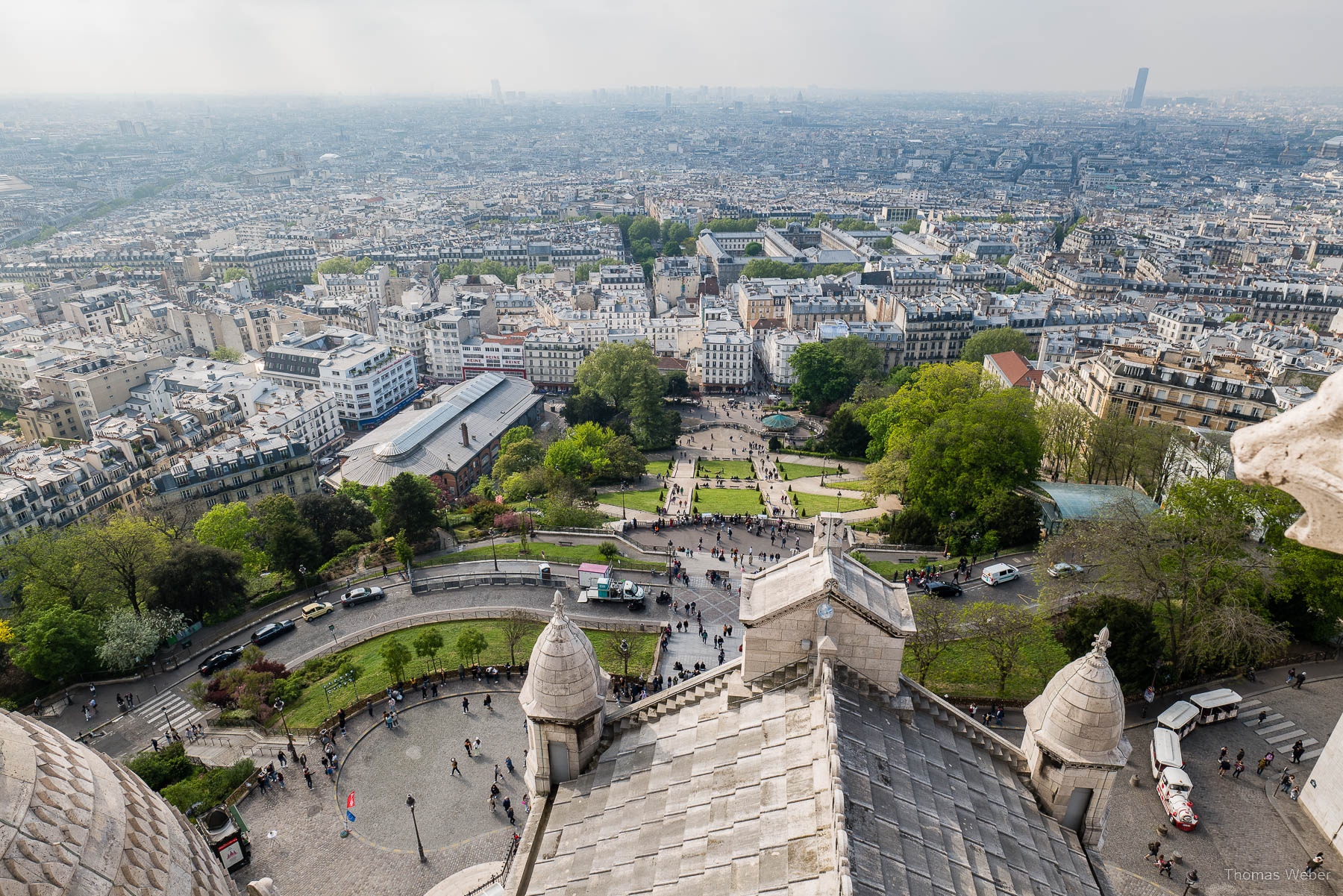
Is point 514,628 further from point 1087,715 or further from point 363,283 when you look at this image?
point 363,283

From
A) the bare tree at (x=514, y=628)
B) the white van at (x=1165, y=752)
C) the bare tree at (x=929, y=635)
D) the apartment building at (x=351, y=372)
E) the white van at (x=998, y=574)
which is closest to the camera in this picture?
the white van at (x=1165, y=752)

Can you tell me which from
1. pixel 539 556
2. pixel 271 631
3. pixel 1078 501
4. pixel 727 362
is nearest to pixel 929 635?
pixel 1078 501

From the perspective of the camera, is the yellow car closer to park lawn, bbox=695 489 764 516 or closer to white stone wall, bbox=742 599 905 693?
park lawn, bbox=695 489 764 516

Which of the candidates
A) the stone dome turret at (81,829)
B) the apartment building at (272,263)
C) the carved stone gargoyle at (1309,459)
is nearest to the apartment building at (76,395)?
the apartment building at (272,263)

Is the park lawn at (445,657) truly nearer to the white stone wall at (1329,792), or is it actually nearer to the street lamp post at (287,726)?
the street lamp post at (287,726)

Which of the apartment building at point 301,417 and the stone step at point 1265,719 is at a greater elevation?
the stone step at point 1265,719

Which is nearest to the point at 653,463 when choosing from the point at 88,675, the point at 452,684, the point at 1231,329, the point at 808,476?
the point at 808,476

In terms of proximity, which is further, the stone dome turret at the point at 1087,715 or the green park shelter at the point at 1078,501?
the green park shelter at the point at 1078,501
